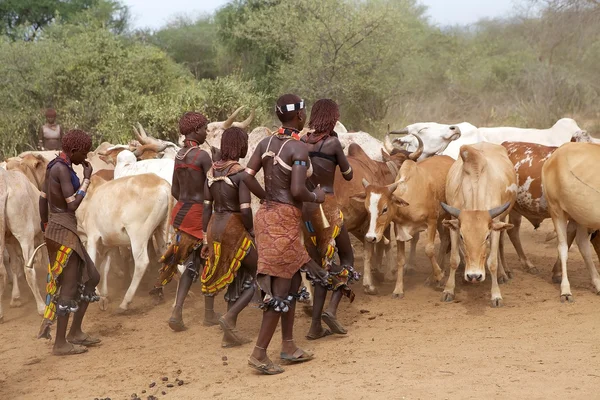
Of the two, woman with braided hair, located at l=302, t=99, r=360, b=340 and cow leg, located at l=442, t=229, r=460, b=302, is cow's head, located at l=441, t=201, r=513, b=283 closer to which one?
cow leg, located at l=442, t=229, r=460, b=302

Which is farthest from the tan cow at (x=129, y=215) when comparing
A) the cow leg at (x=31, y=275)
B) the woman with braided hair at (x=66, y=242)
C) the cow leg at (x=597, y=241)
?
the cow leg at (x=597, y=241)

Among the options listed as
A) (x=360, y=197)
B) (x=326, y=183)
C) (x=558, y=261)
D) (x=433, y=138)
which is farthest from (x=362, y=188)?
(x=433, y=138)

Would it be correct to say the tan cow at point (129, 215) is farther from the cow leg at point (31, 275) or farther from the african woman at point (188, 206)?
the african woman at point (188, 206)

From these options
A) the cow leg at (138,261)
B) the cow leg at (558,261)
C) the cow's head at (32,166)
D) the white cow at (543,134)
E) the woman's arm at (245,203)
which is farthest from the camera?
the white cow at (543,134)

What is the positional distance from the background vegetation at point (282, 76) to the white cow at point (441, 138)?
4.38 metres

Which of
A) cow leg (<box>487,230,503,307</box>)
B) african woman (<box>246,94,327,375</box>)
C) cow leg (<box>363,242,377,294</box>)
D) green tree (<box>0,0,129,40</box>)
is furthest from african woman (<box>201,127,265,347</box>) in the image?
green tree (<box>0,0,129,40</box>)

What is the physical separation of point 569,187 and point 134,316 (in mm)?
4986

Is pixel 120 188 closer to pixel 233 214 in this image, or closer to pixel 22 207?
pixel 22 207

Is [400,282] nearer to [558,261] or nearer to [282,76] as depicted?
[558,261]

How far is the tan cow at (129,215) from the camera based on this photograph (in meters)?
9.20

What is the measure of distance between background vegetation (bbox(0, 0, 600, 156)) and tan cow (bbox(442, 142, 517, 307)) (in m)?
7.39

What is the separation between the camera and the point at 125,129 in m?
17.2

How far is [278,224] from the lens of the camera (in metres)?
6.54

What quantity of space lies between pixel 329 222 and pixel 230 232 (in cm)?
96
